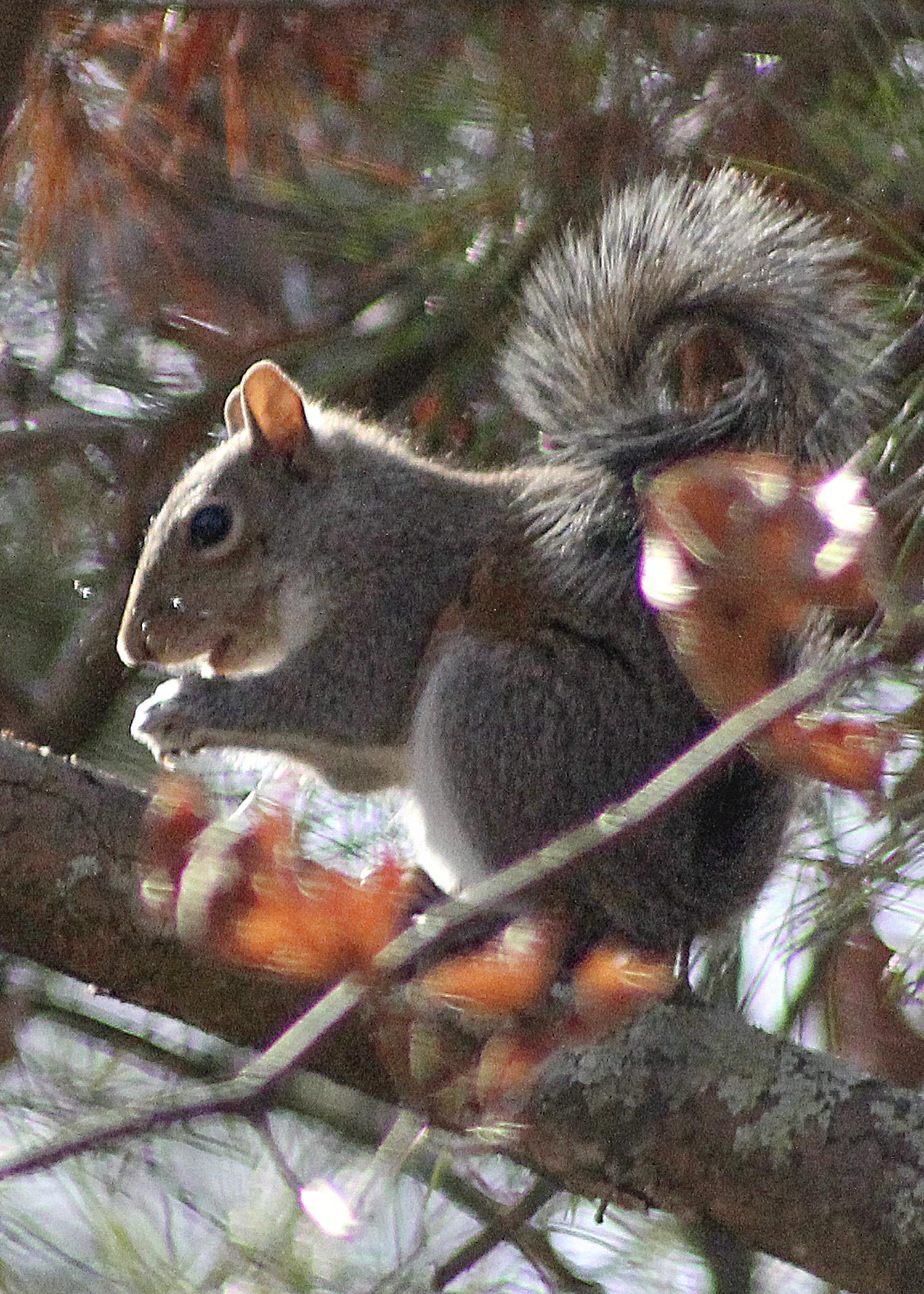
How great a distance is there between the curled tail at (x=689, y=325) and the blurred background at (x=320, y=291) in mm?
77

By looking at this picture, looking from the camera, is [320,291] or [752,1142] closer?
[752,1142]

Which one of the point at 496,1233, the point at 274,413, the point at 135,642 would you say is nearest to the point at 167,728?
the point at 135,642

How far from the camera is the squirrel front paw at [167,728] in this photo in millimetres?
1998

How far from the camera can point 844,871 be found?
5.01 feet

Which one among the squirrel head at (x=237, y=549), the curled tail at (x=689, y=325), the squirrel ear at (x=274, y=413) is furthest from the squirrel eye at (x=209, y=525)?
the curled tail at (x=689, y=325)

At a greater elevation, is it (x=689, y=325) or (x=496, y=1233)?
(x=689, y=325)

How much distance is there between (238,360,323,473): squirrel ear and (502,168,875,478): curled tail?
326 mm

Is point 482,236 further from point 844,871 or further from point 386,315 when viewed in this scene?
point 844,871

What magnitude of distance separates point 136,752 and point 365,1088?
2.64 feet

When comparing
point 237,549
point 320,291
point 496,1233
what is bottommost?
point 496,1233

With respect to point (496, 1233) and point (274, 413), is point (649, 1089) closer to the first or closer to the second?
point (496, 1233)

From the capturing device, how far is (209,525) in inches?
85.8

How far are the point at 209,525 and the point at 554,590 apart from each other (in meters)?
0.49

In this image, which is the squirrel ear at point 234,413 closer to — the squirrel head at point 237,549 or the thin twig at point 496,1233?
the squirrel head at point 237,549
